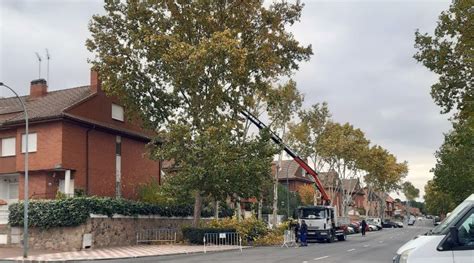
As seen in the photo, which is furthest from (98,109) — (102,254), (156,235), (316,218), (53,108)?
(316,218)

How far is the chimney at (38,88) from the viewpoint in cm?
4128

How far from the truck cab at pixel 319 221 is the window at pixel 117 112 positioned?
14655 mm

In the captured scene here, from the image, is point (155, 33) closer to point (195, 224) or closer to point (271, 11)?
point (271, 11)

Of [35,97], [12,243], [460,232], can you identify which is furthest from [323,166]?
[460,232]

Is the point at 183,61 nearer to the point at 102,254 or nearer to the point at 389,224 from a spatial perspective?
the point at 102,254

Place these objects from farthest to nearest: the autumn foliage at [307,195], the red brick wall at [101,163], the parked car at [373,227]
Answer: the autumn foliage at [307,195]
the parked car at [373,227]
the red brick wall at [101,163]

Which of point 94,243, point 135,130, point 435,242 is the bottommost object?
point 94,243

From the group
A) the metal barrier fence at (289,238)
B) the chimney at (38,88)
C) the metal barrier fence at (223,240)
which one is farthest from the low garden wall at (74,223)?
the chimney at (38,88)

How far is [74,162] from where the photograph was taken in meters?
35.6

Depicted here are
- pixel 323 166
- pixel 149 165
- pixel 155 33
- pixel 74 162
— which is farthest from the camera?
pixel 323 166

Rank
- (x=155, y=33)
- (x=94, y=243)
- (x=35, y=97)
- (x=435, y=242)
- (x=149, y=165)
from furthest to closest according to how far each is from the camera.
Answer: (x=149, y=165), (x=35, y=97), (x=155, y=33), (x=94, y=243), (x=435, y=242)

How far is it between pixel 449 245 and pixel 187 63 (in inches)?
923

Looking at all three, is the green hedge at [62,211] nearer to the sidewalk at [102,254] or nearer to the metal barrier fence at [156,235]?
the sidewalk at [102,254]

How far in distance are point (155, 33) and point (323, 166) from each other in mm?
29507
